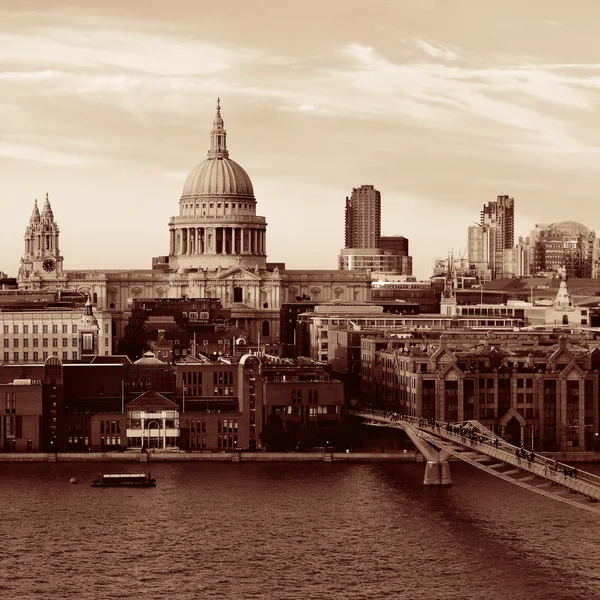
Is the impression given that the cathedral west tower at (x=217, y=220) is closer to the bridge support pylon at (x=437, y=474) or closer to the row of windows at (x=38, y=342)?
the row of windows at (x=38, y=342)

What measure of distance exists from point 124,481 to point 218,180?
290ft

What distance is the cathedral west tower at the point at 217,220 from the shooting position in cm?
16525

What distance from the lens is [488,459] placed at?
78188 millimetres

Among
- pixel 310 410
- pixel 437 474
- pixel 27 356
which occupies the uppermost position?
pixel 27 356

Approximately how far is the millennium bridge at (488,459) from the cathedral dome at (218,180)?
A: 7463cm

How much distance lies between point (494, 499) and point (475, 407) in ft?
50.9

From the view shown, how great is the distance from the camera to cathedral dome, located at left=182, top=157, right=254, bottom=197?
6550 inches

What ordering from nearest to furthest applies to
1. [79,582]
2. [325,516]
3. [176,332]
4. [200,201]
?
[79,582] → [325,516] → [176,332] → [200,201]

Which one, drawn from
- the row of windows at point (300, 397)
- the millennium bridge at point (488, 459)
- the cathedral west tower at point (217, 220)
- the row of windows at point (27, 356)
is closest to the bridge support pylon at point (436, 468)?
the millennium bridge at point (488, 459)

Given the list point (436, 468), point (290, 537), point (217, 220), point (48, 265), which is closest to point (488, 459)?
point (436, 468)

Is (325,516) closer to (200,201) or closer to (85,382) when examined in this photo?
(85,382)

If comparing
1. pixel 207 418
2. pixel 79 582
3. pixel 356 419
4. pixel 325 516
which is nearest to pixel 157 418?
pixel 207 418

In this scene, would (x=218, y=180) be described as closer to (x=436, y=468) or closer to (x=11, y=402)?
(x=11, y=402)

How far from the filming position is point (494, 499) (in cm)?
7644
